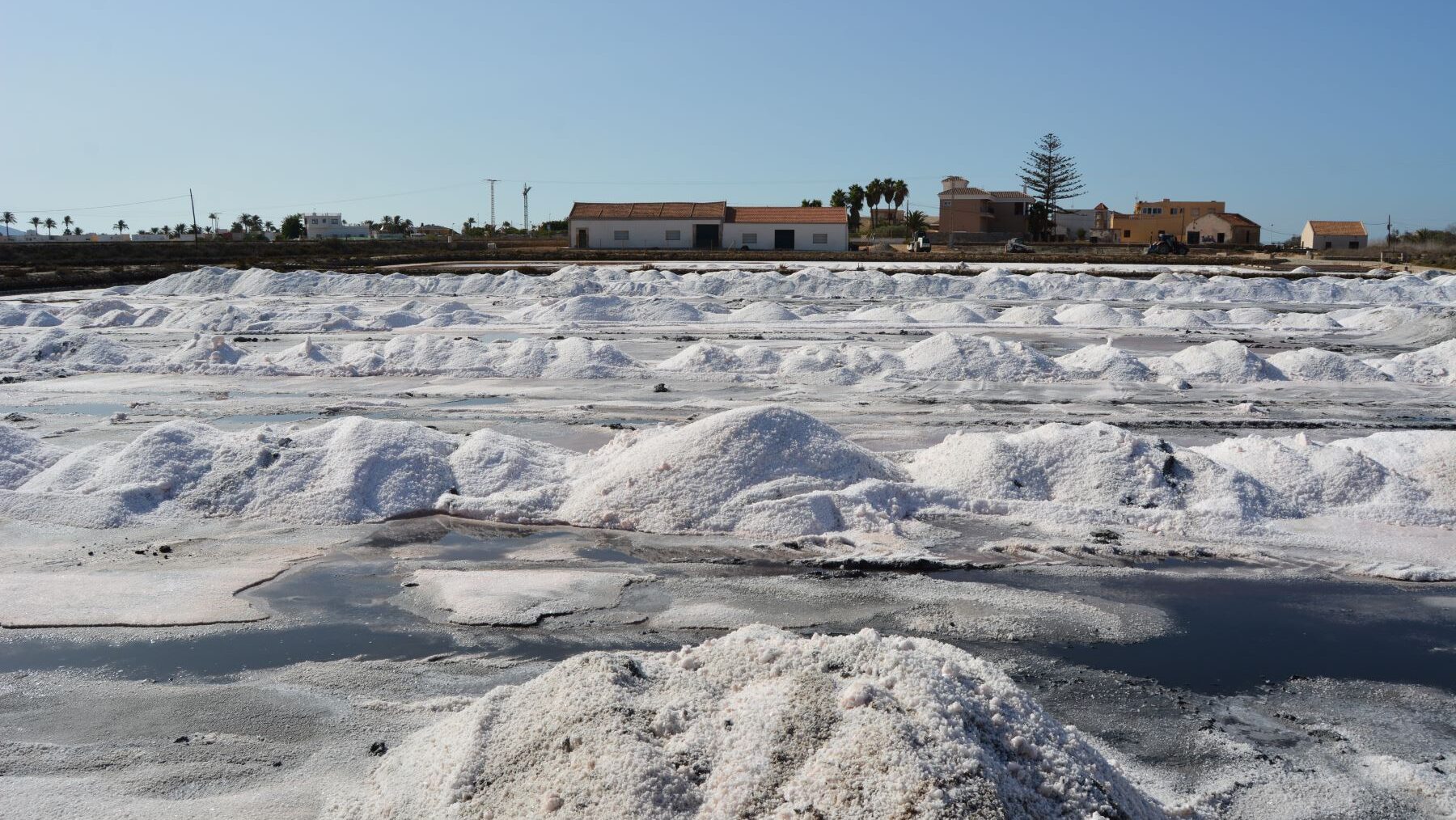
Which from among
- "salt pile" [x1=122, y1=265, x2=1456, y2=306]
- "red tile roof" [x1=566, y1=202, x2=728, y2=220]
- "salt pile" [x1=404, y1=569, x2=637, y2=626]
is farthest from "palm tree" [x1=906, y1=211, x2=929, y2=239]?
"salt pile" [x1=404, y1=569, x2=637, y2=626]

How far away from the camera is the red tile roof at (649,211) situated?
4756 cm

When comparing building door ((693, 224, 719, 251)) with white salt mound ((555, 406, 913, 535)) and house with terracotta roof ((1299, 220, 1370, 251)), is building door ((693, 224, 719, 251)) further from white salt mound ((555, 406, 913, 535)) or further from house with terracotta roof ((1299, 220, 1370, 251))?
white salt mound ((555, 406, 913, 535))

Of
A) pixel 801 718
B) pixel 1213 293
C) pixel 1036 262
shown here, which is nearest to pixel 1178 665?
pixel 801 718

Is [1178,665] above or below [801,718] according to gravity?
below

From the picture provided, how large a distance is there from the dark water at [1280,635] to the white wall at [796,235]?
41.0m

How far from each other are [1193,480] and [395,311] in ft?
51.4

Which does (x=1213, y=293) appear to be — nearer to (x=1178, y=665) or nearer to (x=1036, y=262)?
(x=1036, y=262)

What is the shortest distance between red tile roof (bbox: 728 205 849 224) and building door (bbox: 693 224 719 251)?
3.04 feet

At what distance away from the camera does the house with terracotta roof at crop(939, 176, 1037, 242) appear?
59250 mm

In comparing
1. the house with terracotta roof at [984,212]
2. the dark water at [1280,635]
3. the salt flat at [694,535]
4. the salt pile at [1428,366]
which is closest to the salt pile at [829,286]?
the salt pile at [1428,366]

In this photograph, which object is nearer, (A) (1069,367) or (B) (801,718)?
(B) (801,718)

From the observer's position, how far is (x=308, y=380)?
43.3 feet

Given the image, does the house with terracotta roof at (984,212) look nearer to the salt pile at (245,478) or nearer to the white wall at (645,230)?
the white wall at (645,230)

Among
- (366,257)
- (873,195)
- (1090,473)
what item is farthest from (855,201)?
(1090,473)
